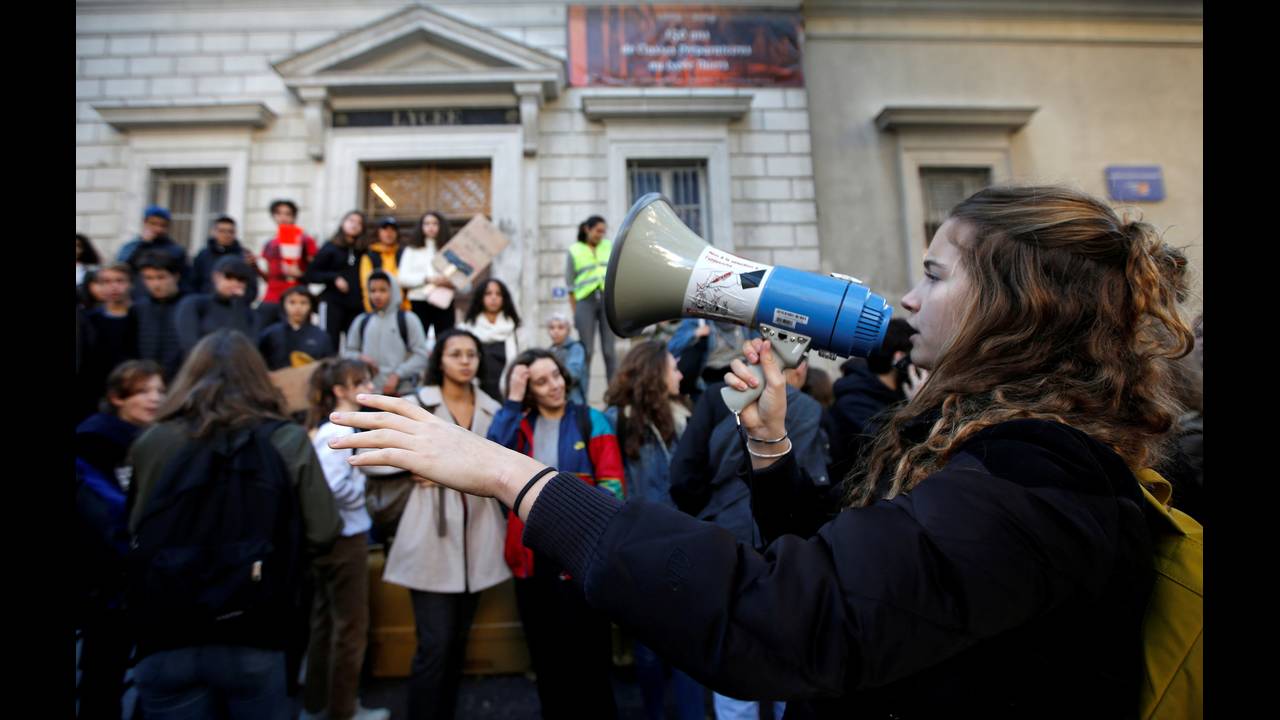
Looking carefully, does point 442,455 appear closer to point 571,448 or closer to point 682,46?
point 571,448

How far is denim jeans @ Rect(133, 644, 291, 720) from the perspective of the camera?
2135 mm

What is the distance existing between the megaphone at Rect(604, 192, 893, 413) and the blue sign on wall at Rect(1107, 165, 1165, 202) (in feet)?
38.5

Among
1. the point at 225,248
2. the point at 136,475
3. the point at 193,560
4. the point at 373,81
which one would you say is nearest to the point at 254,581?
the point at 193,560

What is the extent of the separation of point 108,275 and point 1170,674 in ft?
22.8

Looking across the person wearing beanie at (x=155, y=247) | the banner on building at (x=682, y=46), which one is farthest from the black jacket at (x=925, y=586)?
the banner on building at (x=682, y=46)

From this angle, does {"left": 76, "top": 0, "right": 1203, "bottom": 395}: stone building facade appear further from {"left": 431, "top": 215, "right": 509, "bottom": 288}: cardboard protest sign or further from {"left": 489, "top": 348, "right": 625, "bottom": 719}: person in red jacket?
{"left": 489, "top": 348, "right": 625, "bottom": 719}: person in red jacket

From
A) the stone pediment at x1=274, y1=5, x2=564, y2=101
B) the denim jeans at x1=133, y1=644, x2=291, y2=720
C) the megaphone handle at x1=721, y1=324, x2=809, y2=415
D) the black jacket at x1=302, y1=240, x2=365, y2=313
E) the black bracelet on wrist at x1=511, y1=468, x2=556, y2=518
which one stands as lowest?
the denim jeans at x1=133, y1=644, x2=291, y2=720

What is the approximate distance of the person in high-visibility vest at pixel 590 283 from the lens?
709cm

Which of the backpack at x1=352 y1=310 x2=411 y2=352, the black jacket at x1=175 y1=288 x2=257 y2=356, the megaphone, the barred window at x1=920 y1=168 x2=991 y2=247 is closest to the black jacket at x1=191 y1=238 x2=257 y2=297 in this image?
the black jacket at x1=175 y1=288 x2=257 y2=356

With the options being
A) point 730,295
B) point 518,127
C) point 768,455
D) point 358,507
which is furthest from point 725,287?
point 518,127

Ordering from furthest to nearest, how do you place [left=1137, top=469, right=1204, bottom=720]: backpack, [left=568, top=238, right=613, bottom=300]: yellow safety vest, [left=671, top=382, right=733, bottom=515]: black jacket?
1. [left=568, top=238, right=613, bottom=300]: yellow safety vest
2. [left=671, top=382, right=733, bottom=515]: black jacket
3. [left=1137, top=469, right=1204, bottom=720]: backpack

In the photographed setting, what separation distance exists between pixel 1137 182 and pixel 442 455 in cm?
1313

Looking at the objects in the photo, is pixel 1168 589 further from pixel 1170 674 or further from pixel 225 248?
pixel 225 248

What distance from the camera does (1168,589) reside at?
1.02 m
